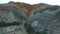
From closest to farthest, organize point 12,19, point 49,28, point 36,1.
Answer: point 49,28 → point 12,19 → point 36,1

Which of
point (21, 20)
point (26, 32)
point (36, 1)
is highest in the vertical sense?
point (36, 1)

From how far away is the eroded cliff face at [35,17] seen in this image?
4.00 ft

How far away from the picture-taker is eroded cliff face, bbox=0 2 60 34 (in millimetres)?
1219

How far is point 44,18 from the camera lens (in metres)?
1.26

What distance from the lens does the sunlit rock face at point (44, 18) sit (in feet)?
4.03

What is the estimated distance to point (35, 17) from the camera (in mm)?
1295

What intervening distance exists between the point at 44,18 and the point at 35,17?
0.09 metres

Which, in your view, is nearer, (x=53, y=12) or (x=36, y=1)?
(x=53, y=12)

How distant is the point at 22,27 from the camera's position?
4.22 ft

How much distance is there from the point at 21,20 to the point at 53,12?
12.2 inches

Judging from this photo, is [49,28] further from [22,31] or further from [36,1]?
[36,1]

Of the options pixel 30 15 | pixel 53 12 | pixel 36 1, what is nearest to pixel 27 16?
pixel 30 15

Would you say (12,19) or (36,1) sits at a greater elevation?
(36,1)

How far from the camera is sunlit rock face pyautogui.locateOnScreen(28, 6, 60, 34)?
48.4 inches
